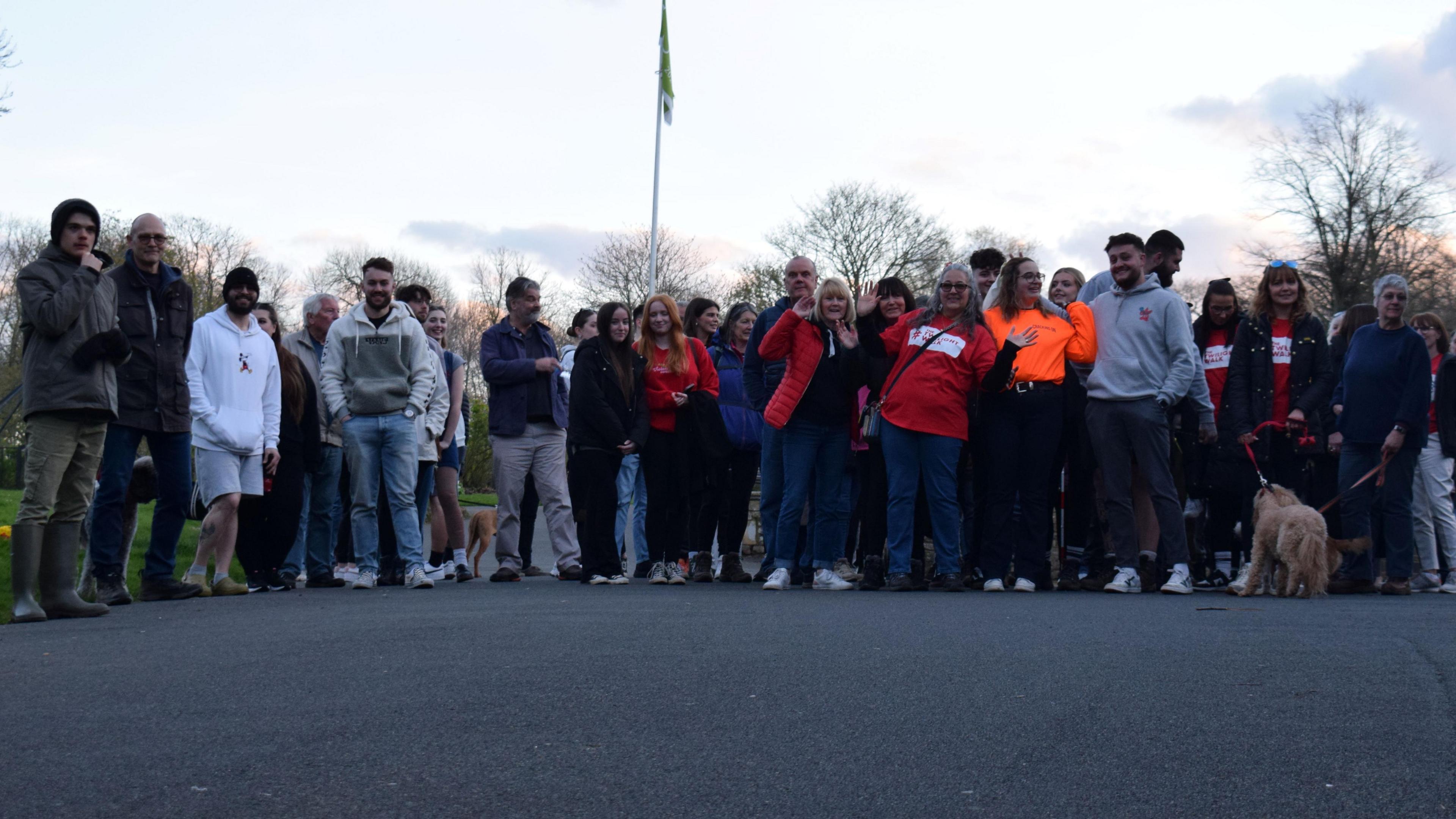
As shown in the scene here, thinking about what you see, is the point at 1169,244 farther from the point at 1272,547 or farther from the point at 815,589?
the point at 815,589

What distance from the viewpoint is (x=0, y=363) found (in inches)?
2111

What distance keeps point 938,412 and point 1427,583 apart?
3848mm

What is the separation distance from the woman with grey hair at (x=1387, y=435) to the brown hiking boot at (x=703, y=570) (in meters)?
4.13

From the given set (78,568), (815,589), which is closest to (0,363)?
(78,568)

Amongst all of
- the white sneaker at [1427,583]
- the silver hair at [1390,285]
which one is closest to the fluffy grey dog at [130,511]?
the silver hair at [1390,285]

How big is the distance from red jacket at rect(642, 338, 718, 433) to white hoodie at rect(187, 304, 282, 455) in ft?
8.39

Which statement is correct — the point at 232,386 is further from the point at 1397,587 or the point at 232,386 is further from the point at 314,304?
the point at 1397,587

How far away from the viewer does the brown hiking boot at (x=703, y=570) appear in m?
9.61

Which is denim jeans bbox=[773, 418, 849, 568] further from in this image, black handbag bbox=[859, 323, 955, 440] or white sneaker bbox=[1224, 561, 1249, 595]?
white sneaker bbox=[1224, 561, 1249, 595]

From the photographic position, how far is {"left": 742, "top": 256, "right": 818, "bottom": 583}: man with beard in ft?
29.6

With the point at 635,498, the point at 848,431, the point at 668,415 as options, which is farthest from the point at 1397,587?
the point at 635,498

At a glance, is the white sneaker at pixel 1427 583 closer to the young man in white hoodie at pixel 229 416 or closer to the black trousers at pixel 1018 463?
the black trousers at pixel 1018 463

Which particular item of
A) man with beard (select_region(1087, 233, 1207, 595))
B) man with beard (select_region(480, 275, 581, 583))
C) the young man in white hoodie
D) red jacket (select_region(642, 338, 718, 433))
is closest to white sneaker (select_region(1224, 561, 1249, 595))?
man with beard (select_region(1087, 233, 1207, 595))

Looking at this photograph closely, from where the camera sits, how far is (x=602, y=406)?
9.57 m
